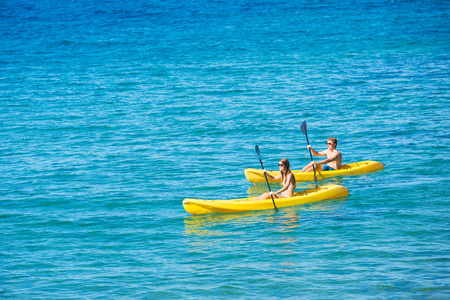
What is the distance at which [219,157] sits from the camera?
17484 millimetres

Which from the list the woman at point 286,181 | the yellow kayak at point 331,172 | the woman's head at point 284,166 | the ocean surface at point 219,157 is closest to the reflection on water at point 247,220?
the ocean surface at point 219,157

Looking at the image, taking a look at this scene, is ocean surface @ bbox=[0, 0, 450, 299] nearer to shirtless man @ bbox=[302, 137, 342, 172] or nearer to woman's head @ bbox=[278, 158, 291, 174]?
shirtless man @ bbox=[302, 137, 342, 172]

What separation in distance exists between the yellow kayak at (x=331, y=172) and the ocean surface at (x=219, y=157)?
0.70 feet

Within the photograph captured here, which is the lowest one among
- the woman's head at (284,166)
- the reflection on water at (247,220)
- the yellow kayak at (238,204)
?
the reflection on water at (247,220)

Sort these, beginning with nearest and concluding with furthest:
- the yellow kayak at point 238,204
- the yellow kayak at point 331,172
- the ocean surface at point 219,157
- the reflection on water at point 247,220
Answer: the ocean surface at point 219,157, the reflection on water at point 247,220, the yellow kayak at point 238,204, the yellow kayak at point 331,172

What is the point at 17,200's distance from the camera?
14578 mm

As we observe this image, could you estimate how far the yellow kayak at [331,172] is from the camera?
1490cm

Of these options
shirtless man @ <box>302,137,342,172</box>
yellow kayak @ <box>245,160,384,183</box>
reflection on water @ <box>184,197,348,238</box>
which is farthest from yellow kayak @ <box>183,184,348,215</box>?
shirtless man @ <box>302,137,342,172</box>

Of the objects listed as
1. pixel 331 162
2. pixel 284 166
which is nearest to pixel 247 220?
pixel 284 166

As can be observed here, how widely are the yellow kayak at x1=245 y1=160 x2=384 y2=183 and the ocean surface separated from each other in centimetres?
21

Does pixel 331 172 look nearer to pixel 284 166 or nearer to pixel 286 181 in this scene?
pixel 286 181

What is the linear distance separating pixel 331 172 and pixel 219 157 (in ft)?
12.1

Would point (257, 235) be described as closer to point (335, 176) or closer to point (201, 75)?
point (335, 176)

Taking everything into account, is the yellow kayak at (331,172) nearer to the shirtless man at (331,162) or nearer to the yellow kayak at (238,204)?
the shirtless man at (331,162)
